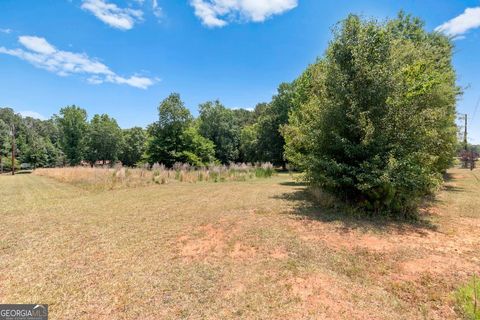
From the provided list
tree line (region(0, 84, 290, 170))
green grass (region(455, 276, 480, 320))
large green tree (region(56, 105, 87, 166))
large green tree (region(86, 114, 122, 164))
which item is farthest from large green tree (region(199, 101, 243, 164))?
green grass (region(455, 276, 480, 320))

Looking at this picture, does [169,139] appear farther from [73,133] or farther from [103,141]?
[73,133]

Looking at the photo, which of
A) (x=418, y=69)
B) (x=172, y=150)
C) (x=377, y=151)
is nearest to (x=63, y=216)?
(x=377, y=151)

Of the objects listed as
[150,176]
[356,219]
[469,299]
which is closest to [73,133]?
[150,176]

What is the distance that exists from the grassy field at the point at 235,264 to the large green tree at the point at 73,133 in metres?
37.2

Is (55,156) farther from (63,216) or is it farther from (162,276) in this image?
(162,276)

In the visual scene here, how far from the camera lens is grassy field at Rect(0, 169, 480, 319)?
2871 mm

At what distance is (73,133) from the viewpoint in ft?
128

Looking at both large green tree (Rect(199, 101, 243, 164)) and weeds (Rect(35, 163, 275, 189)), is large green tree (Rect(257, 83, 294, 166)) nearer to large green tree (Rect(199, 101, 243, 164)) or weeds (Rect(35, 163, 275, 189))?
large green tree (Rect(199, 101, 243, 164))

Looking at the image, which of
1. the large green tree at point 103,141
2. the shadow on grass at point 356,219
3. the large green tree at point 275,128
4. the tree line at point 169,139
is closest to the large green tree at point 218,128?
the tree line at point 169,139

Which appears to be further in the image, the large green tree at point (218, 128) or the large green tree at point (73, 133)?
the large green tree at point (73, 133)

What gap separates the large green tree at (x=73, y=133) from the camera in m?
38.6

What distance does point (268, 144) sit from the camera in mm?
27859

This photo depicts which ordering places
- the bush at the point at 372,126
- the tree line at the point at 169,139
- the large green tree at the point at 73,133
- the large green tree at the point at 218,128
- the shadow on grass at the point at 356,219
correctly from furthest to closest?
the large green tree at the point at 73,133 < the large green tree at the point at 218,128 < the tree line at the point at 169,139 < the bush at the point at 372,126 < the shadow on grass at the point at 356,219

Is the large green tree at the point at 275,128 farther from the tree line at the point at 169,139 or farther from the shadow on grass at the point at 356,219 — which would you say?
the shadow on grass at the point at 356,219
